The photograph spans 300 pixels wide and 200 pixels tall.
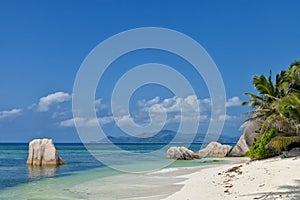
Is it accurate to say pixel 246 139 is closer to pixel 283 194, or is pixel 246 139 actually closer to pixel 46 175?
pixel 46 175

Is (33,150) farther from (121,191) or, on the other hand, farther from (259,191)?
(259,191)

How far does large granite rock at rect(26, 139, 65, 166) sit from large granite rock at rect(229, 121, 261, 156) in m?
19.7

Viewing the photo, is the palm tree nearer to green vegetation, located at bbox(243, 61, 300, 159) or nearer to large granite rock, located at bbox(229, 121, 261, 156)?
green vegetation, located at bbox(243, 61, 300, 159)

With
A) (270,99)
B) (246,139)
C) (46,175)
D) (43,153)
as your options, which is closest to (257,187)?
(270,99)

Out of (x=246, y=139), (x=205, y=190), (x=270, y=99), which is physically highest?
(x=270, y=99)

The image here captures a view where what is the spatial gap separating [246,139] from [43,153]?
2139cm

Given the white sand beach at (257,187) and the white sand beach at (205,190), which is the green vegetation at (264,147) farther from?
the white sand beach at (257,187)

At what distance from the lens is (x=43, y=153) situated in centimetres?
3472

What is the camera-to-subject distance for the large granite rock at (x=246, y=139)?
34.1 m

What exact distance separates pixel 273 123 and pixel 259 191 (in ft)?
39.2

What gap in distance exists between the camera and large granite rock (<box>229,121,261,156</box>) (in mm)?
34088

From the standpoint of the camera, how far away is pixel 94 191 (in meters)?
16.8

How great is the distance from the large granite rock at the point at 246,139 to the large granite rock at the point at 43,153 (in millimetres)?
19703

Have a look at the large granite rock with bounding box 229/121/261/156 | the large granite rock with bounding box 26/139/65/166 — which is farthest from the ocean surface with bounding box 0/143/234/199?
the large granite rock with bounding box 229/121/261/156
